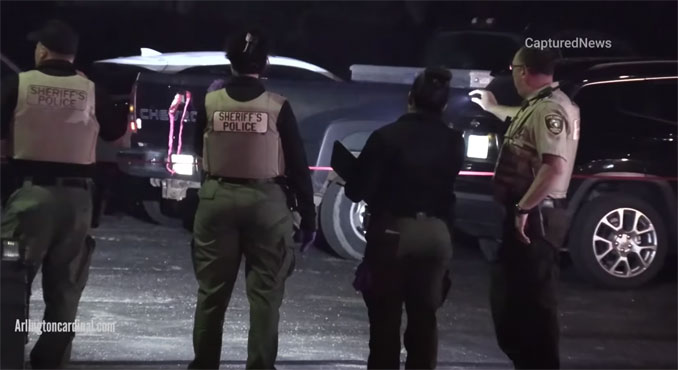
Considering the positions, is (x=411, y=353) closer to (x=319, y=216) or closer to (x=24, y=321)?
(x=24, y=321)

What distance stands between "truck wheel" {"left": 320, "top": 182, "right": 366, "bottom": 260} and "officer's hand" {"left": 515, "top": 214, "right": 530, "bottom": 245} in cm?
375

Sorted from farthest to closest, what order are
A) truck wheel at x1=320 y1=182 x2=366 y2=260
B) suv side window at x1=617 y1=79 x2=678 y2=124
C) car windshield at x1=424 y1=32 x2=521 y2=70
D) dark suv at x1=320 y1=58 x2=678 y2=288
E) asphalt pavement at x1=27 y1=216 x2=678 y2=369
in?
car windshield at x1=424 y1=32 x2=521 y2=70
truck wheel at x1=320 y1=182 x2=366 y2=260
suv side window at x1=617 y1=79 x2=678 y2=124
dark suv at x1=320 y1=58 x2=678 y2=288
asphalt pavement at x1=27 y1=216 x2=678 y2=369

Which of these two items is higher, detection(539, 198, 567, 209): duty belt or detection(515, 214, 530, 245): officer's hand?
detection(539, 198, 567, 209): duty belt

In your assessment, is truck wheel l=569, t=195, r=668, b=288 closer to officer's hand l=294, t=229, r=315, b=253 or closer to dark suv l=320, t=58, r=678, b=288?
dark suv l=320, t=58, r=678, b=288

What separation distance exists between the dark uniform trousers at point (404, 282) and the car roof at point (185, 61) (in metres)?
5.21

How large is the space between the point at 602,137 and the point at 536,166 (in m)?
3.28

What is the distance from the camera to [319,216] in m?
10.2

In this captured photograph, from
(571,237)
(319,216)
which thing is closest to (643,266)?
(571,237)

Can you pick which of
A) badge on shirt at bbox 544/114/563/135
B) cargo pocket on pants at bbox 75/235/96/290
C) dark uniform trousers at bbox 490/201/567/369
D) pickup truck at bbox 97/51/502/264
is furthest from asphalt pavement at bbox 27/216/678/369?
badge on shirt at bbox 544/114/563/135

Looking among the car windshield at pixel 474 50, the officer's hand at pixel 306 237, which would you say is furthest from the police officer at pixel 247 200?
the car windshield at pixel 474 50

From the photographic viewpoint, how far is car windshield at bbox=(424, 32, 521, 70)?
36.9 ft

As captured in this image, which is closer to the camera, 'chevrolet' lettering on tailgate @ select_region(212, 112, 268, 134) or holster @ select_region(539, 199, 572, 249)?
'chevrolet' lettering on tailgate @ select_region(212, 112, 268, 134)

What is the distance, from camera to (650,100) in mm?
9727

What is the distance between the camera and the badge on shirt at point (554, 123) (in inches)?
243
